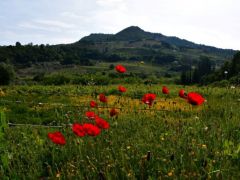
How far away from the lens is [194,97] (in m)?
4.73

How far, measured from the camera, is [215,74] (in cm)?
6538

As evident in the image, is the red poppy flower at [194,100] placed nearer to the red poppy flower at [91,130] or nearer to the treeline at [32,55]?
the red poppy flower at [91,130]

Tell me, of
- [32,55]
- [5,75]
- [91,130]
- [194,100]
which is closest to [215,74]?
[5,75]

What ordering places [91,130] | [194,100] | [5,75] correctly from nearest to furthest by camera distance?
[91,130]
[194,100]
[5,75]

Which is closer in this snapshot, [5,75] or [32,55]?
[5,75]

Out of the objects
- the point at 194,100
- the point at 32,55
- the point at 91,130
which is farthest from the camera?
the point at 32,55

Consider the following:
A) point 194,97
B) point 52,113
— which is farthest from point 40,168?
point 52,113

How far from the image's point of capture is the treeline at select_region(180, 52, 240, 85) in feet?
107

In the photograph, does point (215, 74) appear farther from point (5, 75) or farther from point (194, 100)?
point (194, 100)

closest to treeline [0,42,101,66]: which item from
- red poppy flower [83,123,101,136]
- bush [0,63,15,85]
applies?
A: bush [0,63,15,85]

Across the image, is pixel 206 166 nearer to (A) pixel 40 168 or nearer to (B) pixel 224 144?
(B) pixel 224 144

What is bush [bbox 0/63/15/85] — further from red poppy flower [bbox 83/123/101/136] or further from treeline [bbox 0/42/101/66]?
treeline [bbox 0/42/101/66]

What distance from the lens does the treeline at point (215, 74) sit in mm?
32541

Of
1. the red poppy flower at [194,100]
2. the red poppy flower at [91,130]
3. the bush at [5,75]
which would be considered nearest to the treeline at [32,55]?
the bush at [5,75]
